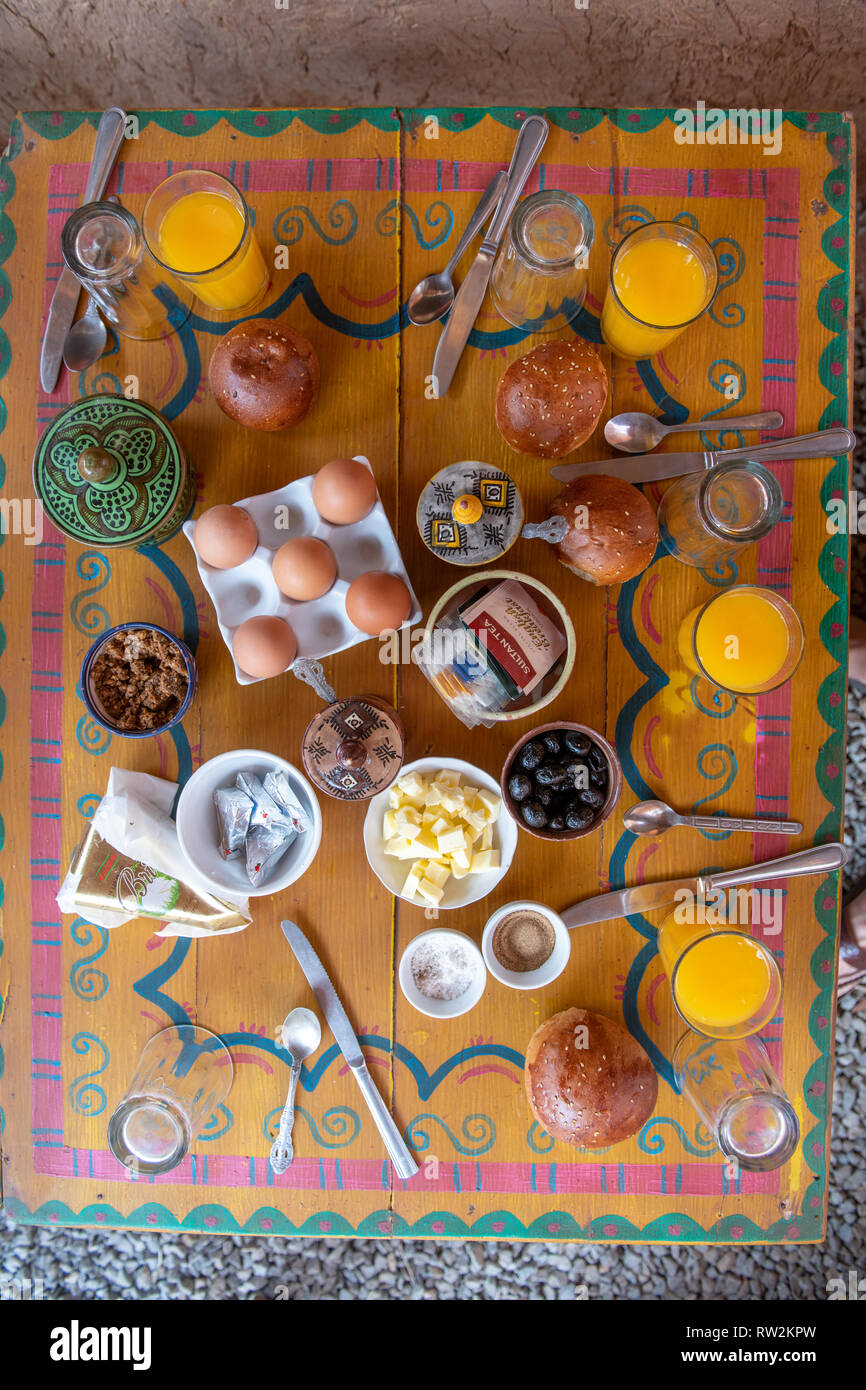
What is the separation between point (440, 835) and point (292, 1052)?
1.53 feet

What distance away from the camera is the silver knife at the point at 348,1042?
51.8 inches

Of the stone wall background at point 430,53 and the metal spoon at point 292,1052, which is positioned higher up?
the stone wall background at point 430,53

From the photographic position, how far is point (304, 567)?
1.15 m

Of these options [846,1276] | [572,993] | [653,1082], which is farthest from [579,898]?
[846,1276]

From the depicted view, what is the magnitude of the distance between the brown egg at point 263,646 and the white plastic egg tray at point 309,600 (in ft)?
0.15

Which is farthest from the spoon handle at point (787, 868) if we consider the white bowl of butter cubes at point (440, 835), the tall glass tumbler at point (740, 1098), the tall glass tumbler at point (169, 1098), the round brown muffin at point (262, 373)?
the round brown muffin at point (262, 373)

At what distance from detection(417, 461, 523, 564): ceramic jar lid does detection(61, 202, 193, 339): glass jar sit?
55 centimetres

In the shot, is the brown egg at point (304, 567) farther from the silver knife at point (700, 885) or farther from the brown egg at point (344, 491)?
the silver knife at point (700, 885)

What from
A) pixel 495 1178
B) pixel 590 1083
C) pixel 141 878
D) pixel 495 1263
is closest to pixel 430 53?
pixel 141 878

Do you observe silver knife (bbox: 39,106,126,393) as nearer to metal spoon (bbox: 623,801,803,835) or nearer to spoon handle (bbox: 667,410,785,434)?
spoon handle (bbox: 667,410,785,434)

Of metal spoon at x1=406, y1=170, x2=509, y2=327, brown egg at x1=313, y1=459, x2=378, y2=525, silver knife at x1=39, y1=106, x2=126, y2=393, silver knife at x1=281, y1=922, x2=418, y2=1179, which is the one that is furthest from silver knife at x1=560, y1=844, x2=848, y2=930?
silver knife at x1=39, y1=106, x2=126, y2=393

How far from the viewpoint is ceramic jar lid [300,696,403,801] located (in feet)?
3.93

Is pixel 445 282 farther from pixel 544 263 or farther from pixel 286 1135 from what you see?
pixel 286 1135

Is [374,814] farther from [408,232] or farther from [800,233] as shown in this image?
[800,233]
